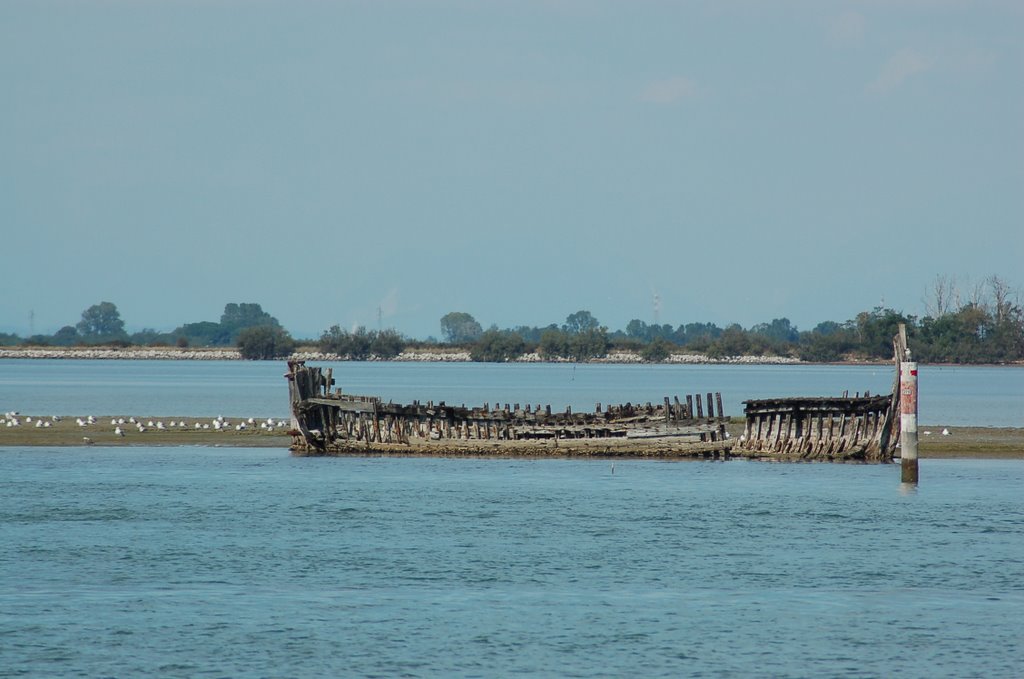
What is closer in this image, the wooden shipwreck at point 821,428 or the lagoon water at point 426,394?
the wooden shipwreck at point 821,428

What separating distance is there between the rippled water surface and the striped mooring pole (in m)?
0.89

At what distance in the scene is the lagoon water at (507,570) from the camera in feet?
65.9

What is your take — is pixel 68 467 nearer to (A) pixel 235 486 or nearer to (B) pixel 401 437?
(A) pixel 235 486

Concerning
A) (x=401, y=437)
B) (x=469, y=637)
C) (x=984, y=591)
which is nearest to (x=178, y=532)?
(x=469, y=637)

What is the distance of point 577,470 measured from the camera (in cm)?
4628

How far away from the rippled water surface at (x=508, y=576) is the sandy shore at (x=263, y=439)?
631 cm

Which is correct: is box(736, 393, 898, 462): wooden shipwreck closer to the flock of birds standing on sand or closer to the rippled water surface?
the rippled water surface

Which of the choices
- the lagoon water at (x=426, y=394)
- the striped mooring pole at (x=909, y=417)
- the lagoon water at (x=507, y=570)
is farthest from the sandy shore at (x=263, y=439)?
the lagoon water at (x=426, y=394)

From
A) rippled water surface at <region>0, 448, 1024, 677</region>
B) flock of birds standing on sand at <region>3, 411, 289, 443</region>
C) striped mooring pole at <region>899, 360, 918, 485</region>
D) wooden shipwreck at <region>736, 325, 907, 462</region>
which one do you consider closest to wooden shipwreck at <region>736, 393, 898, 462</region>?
wooden shipwreck at <region>736, 325, 907, 462</region>

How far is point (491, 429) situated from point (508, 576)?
77.8ft

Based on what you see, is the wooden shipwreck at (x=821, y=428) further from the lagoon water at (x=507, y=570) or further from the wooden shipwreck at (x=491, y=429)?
the wooden shipwreck at (x=491, y=429)

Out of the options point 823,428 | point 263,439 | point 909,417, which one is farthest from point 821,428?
point 263,439

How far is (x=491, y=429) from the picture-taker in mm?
49562

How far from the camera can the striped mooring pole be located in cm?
3900
